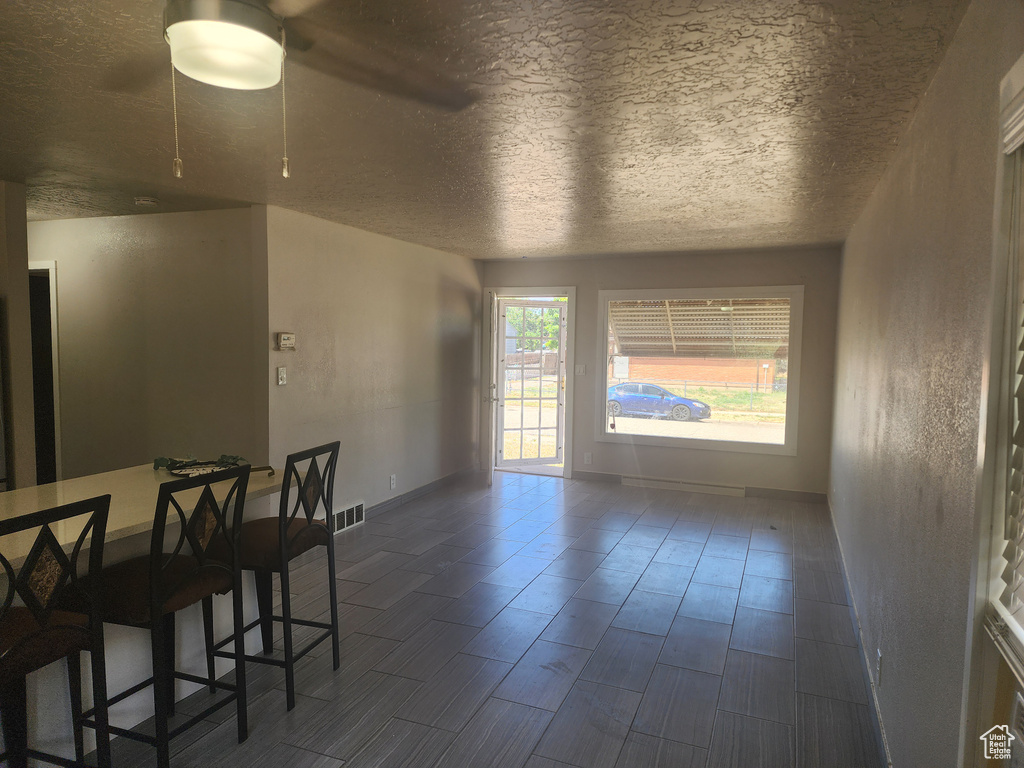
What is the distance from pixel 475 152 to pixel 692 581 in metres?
2.98

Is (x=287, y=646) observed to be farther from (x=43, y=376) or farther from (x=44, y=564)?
(x=43, y=376)

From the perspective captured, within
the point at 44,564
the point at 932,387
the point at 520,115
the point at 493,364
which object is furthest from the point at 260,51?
the point at 493,364

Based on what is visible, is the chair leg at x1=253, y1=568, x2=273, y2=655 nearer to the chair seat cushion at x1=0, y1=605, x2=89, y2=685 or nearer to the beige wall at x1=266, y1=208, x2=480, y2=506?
the chair seat cushion at x1=0, y1=605, x2=89, y2=685

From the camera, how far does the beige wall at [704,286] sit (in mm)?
5902

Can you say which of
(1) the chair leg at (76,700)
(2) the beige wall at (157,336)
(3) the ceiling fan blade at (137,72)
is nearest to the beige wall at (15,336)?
(2) the beige wall at (157,336)

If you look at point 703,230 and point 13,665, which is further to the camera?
point 703,230

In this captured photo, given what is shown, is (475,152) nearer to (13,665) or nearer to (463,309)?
(13,665)

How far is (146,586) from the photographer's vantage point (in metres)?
2.09

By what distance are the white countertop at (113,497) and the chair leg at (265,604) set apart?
47 centimetres

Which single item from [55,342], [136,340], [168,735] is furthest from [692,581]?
[55,342]

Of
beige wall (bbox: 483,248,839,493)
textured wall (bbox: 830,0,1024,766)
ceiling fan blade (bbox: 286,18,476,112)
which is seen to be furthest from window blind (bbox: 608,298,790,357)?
ceiling fan blade (bbox: 286,18,476,112)

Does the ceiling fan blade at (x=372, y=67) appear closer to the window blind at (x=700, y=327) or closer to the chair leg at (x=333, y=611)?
the chair leg at (x=333, y=611)

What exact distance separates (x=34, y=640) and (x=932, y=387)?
8.64ft

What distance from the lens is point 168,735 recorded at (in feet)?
6.75
